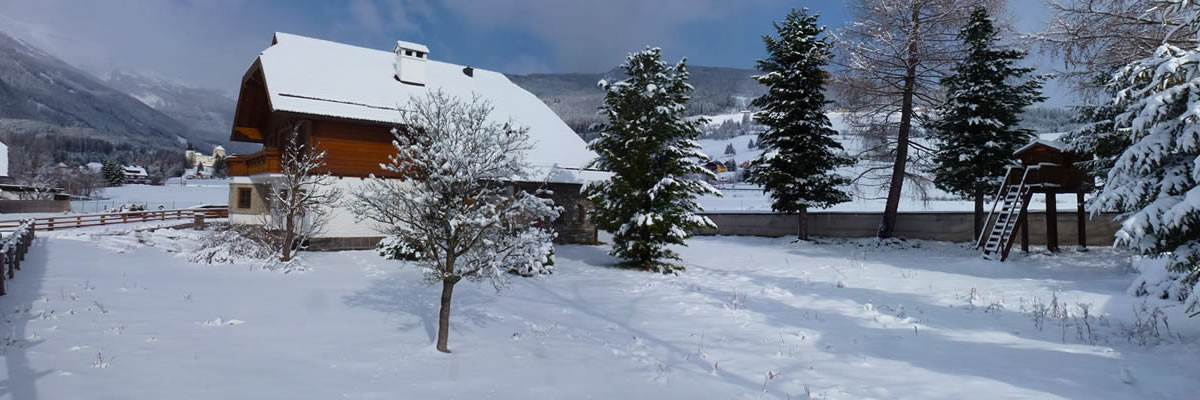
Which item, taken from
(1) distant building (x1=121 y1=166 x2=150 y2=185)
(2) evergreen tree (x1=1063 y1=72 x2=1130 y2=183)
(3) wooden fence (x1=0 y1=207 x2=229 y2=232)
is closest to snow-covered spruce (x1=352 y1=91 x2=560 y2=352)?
(2) evergreen tree (x1=1063 y1=72 x2=1130 y2=183)

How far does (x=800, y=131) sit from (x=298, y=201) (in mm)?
17806

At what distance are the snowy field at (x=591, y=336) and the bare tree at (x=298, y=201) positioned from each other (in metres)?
1.74

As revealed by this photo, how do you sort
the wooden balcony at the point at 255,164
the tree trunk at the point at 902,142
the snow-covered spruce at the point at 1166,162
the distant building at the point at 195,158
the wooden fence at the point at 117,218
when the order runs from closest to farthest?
the snow-covered spruce at the point at 1166,162 < the wooden balcony at the point at 255,164 < the tree trunk at the point at 902,142 < the wooden fence at the point at 117,218 < the distant building at the point at 195,158

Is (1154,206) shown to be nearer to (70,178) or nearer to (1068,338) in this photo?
(1068,338)

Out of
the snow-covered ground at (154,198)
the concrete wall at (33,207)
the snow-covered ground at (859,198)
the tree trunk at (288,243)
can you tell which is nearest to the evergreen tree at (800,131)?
the snow-covered ground at (859,198)

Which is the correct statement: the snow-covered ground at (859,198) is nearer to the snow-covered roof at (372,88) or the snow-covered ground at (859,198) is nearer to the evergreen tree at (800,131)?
the evergreen tree at (800,131)

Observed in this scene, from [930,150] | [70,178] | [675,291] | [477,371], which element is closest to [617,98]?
[675,291]

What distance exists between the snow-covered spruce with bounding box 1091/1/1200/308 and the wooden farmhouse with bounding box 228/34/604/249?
11.9 metres

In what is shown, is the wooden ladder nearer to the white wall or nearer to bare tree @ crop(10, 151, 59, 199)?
the white wall

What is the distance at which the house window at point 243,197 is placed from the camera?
21578mm

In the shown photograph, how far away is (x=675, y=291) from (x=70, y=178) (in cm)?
8306

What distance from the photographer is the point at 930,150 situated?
2042 cm

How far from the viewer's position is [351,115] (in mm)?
18031

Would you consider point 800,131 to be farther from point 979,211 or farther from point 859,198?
point 979,211
